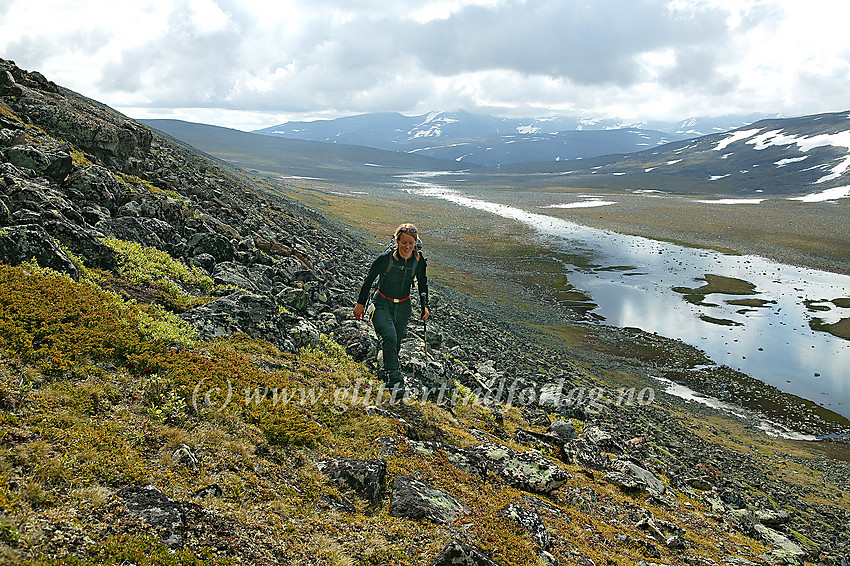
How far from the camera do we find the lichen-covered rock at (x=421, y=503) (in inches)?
233

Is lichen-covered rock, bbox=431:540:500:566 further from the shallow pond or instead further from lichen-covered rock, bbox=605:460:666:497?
the shallow pond

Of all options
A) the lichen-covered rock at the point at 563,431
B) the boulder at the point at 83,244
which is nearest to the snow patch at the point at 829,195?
the lichen-covered rock at the point at 563,431

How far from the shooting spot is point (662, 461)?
49.5ft

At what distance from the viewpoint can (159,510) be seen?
4.61 metres

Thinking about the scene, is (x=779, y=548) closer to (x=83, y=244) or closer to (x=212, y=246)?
(x=212, y=246)

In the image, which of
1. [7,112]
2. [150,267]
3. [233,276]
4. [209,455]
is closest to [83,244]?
[150,267]

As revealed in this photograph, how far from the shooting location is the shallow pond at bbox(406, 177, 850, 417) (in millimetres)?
29344

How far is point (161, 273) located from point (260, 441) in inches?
271

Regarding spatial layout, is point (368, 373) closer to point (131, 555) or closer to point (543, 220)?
point (131, 555)

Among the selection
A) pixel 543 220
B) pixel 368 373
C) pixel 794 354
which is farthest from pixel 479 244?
pixel 368 373

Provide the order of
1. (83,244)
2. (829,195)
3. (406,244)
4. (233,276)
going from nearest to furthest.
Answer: (406,244) → (83,244) → (233,276) → (829,195)

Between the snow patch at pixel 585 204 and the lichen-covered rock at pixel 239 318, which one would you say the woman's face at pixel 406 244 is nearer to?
the lichen-covered rock at pixel 239 318

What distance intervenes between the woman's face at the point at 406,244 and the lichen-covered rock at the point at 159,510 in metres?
5.91

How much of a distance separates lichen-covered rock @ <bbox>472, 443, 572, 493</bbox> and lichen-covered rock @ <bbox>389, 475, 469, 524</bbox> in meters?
1.96
